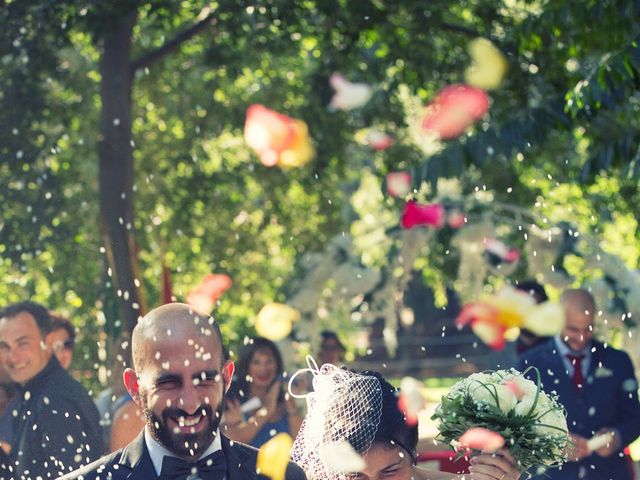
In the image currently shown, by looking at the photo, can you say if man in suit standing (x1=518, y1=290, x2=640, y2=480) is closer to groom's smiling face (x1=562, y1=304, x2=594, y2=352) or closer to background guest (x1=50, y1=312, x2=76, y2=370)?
groom's smiling face (x1=562, y1=304, x2=594, y2=352)

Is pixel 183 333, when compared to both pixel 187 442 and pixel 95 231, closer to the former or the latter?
pixel 187 442

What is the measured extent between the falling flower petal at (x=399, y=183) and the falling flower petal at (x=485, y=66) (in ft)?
6.09

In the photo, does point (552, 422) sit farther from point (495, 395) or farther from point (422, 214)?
point (422, 214)

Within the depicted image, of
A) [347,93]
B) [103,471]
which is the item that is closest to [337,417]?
[103,471]

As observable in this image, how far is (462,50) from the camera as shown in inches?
474

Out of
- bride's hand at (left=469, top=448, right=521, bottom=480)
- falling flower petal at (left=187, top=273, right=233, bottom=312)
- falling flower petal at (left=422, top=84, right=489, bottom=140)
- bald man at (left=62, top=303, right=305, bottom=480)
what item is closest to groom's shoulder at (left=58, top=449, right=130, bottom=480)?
bald man at (left=62, top=303, right=305, bottom=480)

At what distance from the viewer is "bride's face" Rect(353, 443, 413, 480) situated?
4121 millimetres

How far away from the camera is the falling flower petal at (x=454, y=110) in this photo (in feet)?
39.5

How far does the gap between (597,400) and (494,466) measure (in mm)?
2732

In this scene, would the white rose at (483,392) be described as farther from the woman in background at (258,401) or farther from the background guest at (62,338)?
the background guest at (62,338)

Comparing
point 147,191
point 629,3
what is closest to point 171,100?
point 147,191

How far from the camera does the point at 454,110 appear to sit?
1246 cm

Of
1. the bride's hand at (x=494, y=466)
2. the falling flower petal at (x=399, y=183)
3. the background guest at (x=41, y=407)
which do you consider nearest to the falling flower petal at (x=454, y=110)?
the falling flower petal at (x=399, y=183)

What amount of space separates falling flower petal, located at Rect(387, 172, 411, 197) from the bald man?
5534 millimetres
